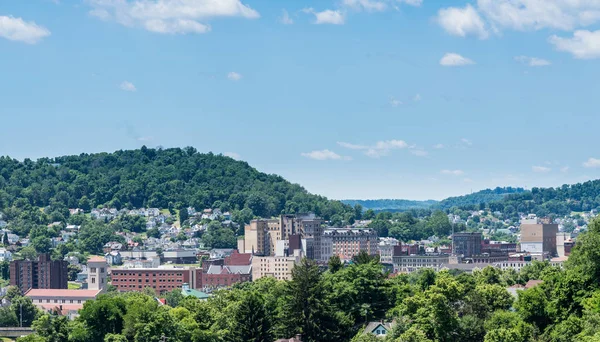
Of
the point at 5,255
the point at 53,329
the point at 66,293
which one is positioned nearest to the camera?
the point at 53,329

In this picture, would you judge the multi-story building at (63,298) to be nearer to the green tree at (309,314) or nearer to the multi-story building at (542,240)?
the green tree at (309,314)

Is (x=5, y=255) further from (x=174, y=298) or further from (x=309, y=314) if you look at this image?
(x=309, y=314)

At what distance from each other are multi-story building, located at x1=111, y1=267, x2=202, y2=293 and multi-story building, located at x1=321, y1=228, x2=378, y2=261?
35563 mm

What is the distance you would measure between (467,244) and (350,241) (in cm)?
2166

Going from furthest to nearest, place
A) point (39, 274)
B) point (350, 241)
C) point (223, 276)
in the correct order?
point (350, 241), point (223, 276), point (39, 274)

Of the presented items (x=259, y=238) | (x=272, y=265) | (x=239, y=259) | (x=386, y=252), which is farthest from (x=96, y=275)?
(x=386, y=252)

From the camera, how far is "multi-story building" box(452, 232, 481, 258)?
193m

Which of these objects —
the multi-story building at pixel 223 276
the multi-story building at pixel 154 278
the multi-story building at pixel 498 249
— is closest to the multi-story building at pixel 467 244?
the multi-story building at pixel 498 249

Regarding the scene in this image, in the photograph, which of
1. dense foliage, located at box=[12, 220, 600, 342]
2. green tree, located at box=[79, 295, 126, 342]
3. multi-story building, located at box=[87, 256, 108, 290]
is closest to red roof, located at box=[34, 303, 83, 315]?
multi-story building, located at box=[87, 256, 108, 290]

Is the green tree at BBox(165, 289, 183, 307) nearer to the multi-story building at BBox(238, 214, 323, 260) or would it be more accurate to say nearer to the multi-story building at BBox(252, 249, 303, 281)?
the multi-story building at BBox(252, 249, 303, 281)

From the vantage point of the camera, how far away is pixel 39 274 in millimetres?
148000

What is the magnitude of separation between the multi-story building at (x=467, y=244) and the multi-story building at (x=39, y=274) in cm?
6980

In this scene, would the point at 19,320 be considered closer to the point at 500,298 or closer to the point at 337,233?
the point at 500,298

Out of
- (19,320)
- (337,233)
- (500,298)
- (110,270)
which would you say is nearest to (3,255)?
(110,270)
